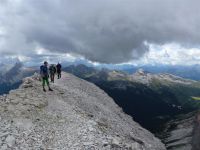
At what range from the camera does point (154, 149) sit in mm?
45625

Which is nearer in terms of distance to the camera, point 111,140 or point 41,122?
point 111,140

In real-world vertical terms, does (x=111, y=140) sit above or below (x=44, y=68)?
below

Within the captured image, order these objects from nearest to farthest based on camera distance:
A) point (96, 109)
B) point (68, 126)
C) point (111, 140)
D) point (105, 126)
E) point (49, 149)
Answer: point (49, 149)
point (111, 140)
point (68, 126)
point (105, 126)
point (96, 109)

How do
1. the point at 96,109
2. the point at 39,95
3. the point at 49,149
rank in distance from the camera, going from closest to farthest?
1. the point at 49,149
2. the point at 39,95
3. the point at 96,109

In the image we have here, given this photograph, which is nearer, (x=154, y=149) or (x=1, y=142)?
(x=1, y=142)

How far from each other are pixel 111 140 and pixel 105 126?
5.59 meters

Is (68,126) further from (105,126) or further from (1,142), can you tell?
(1,142)

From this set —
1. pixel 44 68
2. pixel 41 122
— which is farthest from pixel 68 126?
pixel 44 68

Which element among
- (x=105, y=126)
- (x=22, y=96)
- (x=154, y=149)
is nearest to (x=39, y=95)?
(x=22, y=96)

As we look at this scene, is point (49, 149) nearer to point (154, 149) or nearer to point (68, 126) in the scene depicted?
point (68, 126)

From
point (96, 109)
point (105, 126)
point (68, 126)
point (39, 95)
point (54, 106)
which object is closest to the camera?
point (68, 126)

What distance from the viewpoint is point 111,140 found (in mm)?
33469

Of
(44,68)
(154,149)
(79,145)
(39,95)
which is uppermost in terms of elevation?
(44,68)

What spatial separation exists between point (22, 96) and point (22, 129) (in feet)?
37.3
